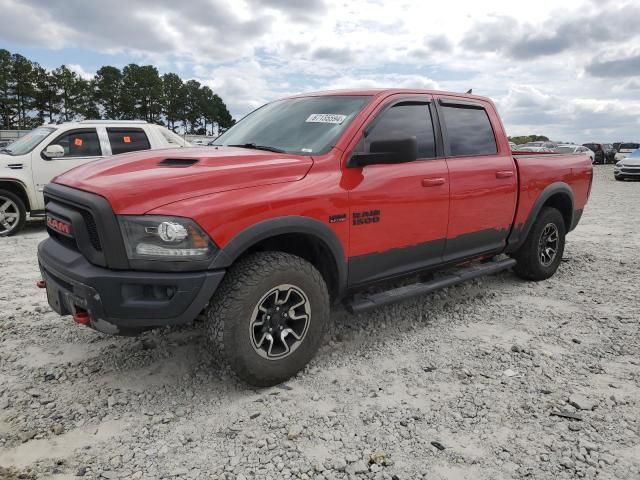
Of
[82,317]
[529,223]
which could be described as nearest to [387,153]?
[82,317]

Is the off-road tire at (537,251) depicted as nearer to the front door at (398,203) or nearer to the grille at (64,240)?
the front door at (398,203)

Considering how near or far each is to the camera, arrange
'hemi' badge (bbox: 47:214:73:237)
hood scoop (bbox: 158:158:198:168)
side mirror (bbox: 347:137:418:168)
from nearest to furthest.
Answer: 1. 'hemi' badge (bbox: 47:214:73:237)
2. hood scoop (bbox: 158:158:198:168)
3. side mirror (bbox: 347:137:418:168)

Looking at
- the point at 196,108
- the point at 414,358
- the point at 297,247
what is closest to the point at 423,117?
the point at 297,247

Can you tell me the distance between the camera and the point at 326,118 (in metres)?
3.59

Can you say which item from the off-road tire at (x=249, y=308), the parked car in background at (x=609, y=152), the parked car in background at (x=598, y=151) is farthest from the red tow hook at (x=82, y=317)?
the parked car in background at (x=609, y=152)

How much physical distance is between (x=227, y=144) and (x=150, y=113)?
84.4 metres

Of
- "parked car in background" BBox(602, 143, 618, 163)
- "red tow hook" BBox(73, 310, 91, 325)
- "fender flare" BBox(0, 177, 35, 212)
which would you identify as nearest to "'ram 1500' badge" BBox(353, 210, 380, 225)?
"red tow hook" BBox(73, 310, 91, 325)

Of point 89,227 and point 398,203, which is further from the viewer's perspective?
point 398,203

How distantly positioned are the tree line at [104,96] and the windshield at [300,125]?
6504 cm

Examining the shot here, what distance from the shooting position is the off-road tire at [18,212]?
770 centimetres

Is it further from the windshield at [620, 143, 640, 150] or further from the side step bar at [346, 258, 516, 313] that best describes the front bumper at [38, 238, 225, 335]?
the windshield at [620, 143, 640, 150]

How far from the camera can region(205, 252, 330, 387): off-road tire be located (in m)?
2.79

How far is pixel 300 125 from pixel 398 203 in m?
0.93

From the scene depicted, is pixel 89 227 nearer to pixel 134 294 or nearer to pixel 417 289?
pixel 134 294
